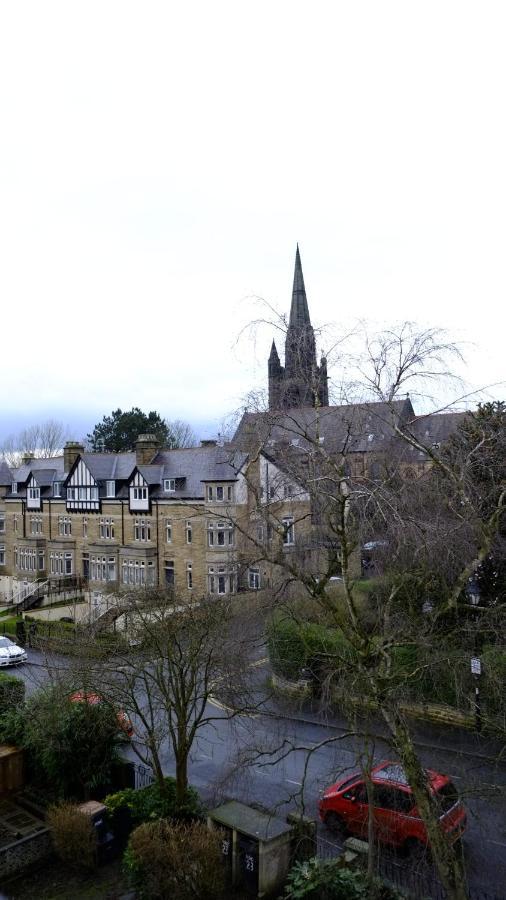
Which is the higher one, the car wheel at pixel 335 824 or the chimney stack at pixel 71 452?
the chimney stack at pixel 71 452

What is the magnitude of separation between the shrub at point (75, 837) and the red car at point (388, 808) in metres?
5.22

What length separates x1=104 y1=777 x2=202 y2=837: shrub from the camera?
47.3 feet

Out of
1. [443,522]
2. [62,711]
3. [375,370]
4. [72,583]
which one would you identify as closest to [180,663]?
[62,711]

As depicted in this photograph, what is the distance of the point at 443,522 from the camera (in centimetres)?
1472

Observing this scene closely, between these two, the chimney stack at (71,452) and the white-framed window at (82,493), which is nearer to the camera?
the white-framed window at (82,493)

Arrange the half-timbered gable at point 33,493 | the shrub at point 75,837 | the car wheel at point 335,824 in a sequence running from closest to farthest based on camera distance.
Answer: the shrub at point 75,837 → the car wheel at point 335,824 → the half-timbered gable at point 33,493

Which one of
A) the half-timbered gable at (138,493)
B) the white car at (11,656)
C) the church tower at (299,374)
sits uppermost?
the church tower at (299,374)

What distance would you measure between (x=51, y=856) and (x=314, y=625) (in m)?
10.4

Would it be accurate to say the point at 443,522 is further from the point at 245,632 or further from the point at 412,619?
the point at 245,632

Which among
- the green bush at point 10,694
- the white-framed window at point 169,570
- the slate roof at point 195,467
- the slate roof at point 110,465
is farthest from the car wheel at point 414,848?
the slate roof at point 110,465

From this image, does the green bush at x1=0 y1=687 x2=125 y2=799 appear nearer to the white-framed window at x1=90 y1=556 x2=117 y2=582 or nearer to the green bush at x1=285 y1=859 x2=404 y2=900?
the green bush at x1=285 y1=859 x2=404 y2=900

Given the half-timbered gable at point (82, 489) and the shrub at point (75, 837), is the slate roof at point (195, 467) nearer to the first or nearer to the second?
the half-timbered gable at point (82, 489)

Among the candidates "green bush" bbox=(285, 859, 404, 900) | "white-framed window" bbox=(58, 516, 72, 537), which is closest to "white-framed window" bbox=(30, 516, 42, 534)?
"white-framed window" bbox=(58, 516, 72, 537)

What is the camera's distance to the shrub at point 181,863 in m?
11.9
